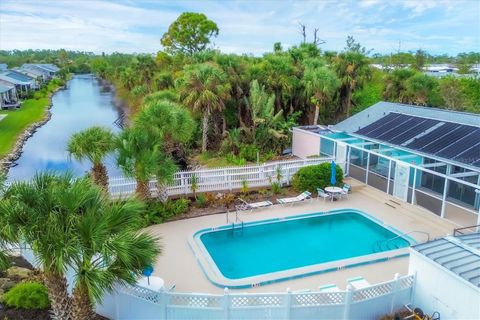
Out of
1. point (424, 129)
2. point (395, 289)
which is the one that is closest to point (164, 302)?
point (395, 289)

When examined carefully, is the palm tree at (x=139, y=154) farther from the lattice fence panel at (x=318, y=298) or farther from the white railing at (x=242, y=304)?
the lattice fence panel at (x=318, y=298)

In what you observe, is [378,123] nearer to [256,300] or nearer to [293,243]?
[293,243]

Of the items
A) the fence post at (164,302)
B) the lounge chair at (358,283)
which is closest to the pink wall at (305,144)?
the lounge chair at (358,283)

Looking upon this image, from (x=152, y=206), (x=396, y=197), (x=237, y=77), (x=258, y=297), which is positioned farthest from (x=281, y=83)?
(x=258, y=297)

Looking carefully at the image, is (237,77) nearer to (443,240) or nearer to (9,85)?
(443,240)

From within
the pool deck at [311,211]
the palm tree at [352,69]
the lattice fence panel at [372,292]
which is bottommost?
the pool deck at [311,211]

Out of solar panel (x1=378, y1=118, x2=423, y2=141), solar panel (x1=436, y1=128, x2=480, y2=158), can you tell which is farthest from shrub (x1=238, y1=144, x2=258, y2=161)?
solar panel (x1=436, y1=128, x2=480, y2=158)
